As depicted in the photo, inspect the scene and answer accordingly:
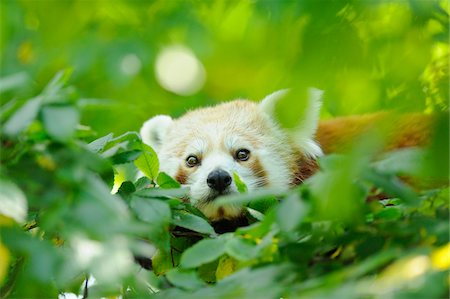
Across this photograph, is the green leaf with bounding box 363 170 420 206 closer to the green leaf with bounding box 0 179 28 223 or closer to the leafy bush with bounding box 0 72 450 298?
the leafy bush with bounding box 0 72 450 298

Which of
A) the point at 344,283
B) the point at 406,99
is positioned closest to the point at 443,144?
the point at 406,99

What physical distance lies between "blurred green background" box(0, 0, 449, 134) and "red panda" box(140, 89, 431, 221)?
0.30 meters

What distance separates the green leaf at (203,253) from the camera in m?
2.58

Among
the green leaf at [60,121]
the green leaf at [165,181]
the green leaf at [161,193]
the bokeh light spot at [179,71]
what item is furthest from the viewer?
the bokeh light spot at [179,71]

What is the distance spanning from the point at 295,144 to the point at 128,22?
209 centimetres

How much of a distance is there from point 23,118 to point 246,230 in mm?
836

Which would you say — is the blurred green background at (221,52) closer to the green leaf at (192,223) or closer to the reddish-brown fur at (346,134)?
the reddish-brown fur at (346,134)

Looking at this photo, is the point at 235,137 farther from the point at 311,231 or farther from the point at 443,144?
the point at 443,144

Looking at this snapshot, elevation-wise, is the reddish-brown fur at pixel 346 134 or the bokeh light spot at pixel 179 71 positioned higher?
the reddish-brown fur at pixel 346 134

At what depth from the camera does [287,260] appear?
2520 millimetres

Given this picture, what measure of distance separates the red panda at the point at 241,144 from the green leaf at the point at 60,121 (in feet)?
8.04

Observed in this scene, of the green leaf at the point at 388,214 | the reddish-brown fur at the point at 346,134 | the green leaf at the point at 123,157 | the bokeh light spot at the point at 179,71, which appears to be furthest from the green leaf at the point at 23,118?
the bokeh light spot at the point at 179,71

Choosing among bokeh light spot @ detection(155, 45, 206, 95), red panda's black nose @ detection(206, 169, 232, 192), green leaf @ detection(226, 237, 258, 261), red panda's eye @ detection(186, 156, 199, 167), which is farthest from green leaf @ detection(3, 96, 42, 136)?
bokeh light spot @ detection(155, 45, 206, 95)

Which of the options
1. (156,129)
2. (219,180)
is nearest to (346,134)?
(156,129)
